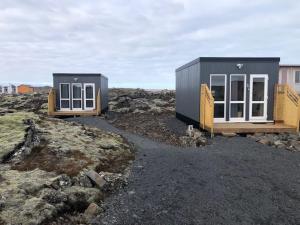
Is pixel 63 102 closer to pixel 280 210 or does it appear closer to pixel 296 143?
pixel 296 143

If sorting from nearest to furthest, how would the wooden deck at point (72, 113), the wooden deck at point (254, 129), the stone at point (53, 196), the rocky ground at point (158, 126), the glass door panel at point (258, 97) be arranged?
the stone at point (53, 196), the wooden deck at point (254, 129), the rocky ground at point (158, 126), the glass door panel at point (258, 97), the wooden deck at point (72, 113)

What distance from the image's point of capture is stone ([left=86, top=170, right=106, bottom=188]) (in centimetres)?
721

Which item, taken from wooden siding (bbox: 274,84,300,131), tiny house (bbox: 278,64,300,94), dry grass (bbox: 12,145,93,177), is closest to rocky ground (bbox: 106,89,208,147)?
wooden siding (bbox: 274,84,300,131)

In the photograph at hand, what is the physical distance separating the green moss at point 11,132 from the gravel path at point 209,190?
355cm

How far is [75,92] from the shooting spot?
26672 mm

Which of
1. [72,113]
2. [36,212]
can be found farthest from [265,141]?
[72,113]

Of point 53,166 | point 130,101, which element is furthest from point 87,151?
point 130,101

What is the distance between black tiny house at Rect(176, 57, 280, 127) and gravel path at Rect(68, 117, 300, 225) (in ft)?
17.6

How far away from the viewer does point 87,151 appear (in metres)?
9.75

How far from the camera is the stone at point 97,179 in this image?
721 centimetres

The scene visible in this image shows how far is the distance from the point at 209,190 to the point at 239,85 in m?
9.78

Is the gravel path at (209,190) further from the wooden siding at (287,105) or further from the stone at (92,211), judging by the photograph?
the wooden siding at (287,105)

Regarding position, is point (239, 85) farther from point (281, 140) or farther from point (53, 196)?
point (53, 196)

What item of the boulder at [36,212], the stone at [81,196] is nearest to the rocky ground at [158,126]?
the stone at [81,196]
